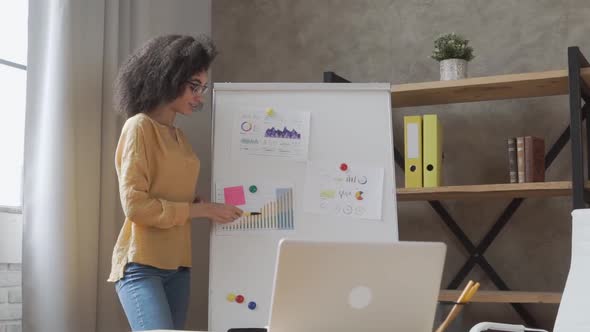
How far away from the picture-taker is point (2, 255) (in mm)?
2816

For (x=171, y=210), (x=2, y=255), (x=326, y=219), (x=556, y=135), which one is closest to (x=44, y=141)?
(x=2, y=255)

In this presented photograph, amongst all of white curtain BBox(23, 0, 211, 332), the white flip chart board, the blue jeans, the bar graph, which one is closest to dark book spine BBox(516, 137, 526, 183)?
the white flip chart board

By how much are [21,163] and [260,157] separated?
886 mm

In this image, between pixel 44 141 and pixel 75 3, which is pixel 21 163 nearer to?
pixel 44 141

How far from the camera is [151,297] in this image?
2.54 meters

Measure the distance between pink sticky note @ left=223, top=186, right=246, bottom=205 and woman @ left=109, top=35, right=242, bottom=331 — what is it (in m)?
0.05

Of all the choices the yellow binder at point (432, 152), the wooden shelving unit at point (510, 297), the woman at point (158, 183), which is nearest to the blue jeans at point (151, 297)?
the woman at point (158, 183)

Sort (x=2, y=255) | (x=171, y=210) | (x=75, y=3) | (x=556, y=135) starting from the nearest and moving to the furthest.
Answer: (x=171, y=210), (x=2, y=255), (x=75, y=3), (x=556, y=135)

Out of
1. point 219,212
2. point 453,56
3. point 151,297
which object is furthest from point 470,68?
point 151,297

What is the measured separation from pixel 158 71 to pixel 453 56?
1261 mm

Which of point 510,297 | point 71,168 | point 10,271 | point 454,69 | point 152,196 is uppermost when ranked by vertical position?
→ point 454,69

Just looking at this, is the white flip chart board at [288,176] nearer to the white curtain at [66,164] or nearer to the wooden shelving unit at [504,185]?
the wooden shelving unit at [504,185]

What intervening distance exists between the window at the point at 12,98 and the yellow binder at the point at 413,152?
4.96ft

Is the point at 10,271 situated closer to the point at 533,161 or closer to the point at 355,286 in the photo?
the point at 355,286
